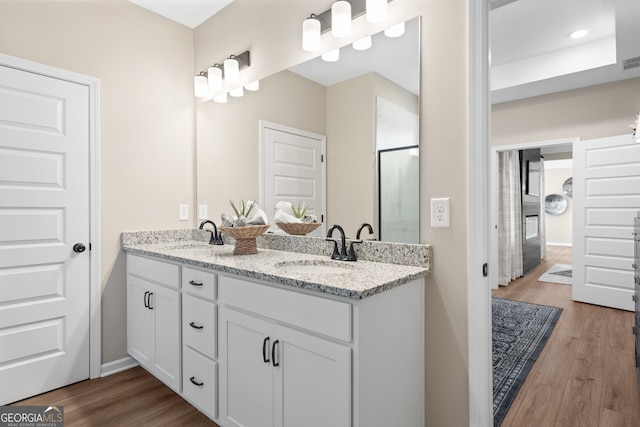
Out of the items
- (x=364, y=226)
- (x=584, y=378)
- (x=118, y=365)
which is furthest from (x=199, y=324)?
(x=584, y=378)

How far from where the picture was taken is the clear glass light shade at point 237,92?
8.20ft

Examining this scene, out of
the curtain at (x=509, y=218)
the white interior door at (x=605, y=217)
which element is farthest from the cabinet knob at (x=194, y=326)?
the curtain at (x=509, y=218)

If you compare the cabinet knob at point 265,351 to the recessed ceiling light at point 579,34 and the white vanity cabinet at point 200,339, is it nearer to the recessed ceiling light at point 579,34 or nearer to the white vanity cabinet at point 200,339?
the white vanity cabinet at point 200,339

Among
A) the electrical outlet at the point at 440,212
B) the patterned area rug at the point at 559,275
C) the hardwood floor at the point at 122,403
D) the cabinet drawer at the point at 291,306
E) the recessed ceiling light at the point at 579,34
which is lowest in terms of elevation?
the hardwood floor at the point at 122,403

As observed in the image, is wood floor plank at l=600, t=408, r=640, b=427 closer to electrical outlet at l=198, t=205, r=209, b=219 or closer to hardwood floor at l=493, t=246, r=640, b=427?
hardwood floor at l=493, t=246, r=640, b=427

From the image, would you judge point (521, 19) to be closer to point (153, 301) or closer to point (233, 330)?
point (233, 330)

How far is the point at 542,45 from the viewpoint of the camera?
3574 mm

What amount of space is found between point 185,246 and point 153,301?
0.51 meters

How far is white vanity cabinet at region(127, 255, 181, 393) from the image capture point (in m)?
1.96

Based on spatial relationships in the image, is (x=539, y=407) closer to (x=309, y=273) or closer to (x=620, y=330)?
(x=309, y=273)

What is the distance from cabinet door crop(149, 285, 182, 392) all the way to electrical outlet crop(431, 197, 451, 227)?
1.44 m

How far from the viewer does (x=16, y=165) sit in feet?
6.56

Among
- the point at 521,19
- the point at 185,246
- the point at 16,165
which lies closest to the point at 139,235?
the point at 185,246

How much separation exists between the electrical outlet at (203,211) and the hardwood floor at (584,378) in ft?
7.97
